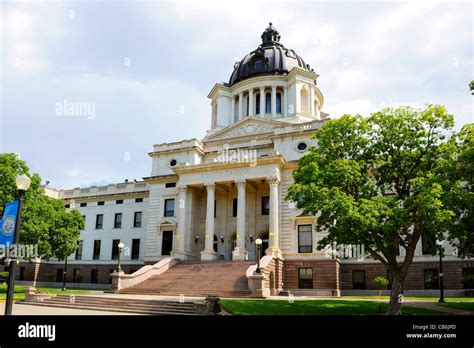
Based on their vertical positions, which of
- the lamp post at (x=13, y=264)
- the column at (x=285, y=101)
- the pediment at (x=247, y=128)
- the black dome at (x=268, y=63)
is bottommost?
the lamp post at (x=13, y=264)

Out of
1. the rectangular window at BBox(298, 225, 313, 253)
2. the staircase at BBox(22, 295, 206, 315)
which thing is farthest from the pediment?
the staircase at BBox(22, 295, 206, 315)

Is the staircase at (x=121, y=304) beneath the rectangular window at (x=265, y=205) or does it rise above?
beneath

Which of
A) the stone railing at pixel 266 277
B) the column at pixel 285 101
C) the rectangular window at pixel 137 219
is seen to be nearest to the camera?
the stone railing at pixel 266 277

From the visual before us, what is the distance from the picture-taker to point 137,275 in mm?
32062

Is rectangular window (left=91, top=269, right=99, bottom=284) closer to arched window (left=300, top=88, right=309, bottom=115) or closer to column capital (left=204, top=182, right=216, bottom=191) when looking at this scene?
column capital (left=204, top=182, right=216, bottom=191)

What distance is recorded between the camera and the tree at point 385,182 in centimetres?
1914

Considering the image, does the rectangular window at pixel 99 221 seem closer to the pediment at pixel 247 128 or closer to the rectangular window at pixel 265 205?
the pediment at pixel 247 128

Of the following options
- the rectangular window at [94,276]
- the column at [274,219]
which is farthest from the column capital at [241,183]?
the rectangular window at [94,276]

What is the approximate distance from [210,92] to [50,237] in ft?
104

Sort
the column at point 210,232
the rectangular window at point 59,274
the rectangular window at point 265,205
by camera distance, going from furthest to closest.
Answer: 1. the rectangular window at point 59,274
2. the rectangular window at point 265,205
3. the column at point 210,232

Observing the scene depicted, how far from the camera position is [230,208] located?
1687 inches

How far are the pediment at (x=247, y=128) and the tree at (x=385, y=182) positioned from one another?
24231 mm

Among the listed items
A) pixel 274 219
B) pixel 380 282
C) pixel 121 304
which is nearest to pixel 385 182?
pixel 380 282

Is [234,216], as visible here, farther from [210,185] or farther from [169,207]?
[169,207]
